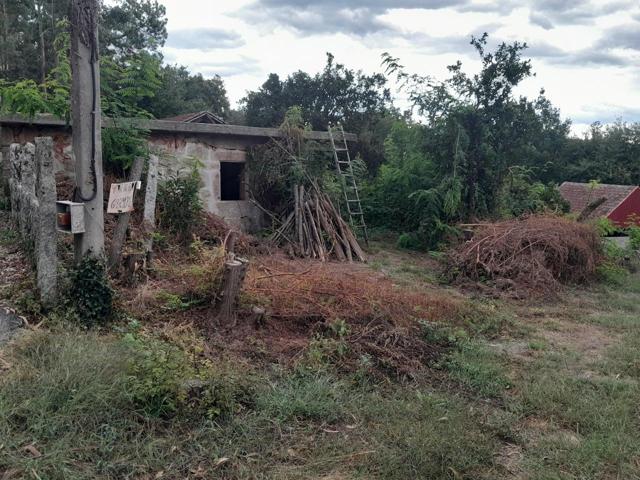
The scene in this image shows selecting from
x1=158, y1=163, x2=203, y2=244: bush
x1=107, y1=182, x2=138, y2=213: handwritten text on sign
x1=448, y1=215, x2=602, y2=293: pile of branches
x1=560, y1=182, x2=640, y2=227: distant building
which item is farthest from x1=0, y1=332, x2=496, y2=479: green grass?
x1=560, y1=182, x2=640, y2=227: distant building

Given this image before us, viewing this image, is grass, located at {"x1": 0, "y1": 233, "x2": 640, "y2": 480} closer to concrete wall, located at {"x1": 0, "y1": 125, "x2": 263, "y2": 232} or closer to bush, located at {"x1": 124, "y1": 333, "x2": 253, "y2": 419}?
bush, located at {"x1": 124, "y1": 333, "x2": 253, "y2": 419}

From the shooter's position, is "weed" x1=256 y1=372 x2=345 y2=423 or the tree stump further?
the tree stump

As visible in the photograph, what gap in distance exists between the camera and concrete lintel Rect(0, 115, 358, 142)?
8672 millimetres

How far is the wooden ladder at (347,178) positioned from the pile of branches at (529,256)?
2697mm

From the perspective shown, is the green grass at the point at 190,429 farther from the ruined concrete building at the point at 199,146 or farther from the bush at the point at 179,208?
the ruined concrete building at the point at 199,146

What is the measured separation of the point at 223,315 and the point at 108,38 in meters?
26.3

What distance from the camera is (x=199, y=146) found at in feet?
34.2

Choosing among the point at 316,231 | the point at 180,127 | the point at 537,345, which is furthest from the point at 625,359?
the point at 180,127

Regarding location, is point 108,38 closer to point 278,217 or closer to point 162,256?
point 278,217

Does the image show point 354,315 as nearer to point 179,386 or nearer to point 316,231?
Result: point 179,386

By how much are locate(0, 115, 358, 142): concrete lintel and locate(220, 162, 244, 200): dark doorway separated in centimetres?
88

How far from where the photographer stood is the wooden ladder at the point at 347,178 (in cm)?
1186

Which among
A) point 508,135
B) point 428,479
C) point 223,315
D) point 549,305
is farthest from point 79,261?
point 508,135

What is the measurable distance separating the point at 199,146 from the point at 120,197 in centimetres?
533
